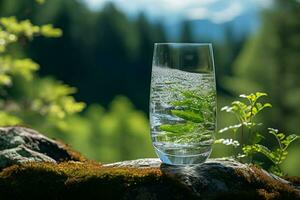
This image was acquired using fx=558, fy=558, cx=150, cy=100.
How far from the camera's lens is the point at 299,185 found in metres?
3.65

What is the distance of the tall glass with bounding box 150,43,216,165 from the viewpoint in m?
3.34

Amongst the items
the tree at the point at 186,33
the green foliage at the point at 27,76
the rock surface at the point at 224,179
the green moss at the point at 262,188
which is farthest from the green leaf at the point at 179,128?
the tree at the point at 186,33

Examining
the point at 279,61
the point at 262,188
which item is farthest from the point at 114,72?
the point at 262,188

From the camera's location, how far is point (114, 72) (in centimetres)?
8125

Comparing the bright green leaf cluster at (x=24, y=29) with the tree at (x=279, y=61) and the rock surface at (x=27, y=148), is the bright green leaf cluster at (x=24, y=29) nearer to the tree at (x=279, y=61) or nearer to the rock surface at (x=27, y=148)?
the rock surface at (x=27, y=148)

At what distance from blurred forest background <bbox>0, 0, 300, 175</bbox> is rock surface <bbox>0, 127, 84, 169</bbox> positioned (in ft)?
14.2

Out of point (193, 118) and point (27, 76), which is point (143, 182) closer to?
point (193, 118)

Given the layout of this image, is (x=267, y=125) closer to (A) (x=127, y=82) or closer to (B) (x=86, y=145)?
(B) (x=86, y=145)

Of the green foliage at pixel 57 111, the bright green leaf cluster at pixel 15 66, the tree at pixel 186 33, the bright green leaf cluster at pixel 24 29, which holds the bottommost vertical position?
the green foliage at pixel 57 111

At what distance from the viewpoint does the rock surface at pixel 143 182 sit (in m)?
3.04

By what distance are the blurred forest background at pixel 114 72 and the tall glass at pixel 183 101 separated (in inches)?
199

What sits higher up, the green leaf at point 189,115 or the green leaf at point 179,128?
the green leaf at point 189,115

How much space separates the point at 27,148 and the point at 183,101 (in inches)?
45.6

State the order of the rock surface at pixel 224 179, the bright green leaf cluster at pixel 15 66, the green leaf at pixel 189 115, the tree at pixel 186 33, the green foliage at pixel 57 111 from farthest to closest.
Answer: the tree at pixel 186 33 < the bright green leaf cluster at pixel 15 66 < the green foliage at pixel 57 111 < the green leaf at pixel 189 115 < the rock surface at pixel 224 179
